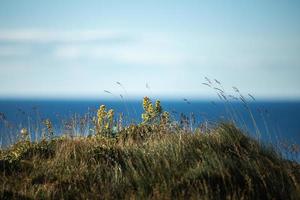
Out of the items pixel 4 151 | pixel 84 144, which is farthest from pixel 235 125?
pixel 4 151

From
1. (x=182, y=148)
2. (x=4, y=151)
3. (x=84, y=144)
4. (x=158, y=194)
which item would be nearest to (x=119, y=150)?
(x=84, y=144)

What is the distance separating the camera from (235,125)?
390 inches

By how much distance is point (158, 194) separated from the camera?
725 cm

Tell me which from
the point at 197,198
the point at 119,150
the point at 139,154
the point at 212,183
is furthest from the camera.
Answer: the point at 119,150

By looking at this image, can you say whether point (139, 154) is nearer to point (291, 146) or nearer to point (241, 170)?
point (241, 170)

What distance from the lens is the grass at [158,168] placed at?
7.77 metres

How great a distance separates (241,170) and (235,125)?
1708mm

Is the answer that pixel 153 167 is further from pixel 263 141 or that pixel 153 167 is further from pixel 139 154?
pixel 263 141

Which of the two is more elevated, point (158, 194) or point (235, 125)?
point (235, 125)

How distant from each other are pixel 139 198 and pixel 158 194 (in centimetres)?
31

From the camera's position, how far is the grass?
777 centimetres

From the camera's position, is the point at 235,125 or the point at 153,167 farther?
the point at 235,125

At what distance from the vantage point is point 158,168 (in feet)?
27.8

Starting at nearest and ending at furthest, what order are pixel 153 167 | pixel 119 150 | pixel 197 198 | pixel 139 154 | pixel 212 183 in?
pixel 197 198 → pixel 212 183 → pixel 153 167 → pixel 139 154 → pixel 119 150
